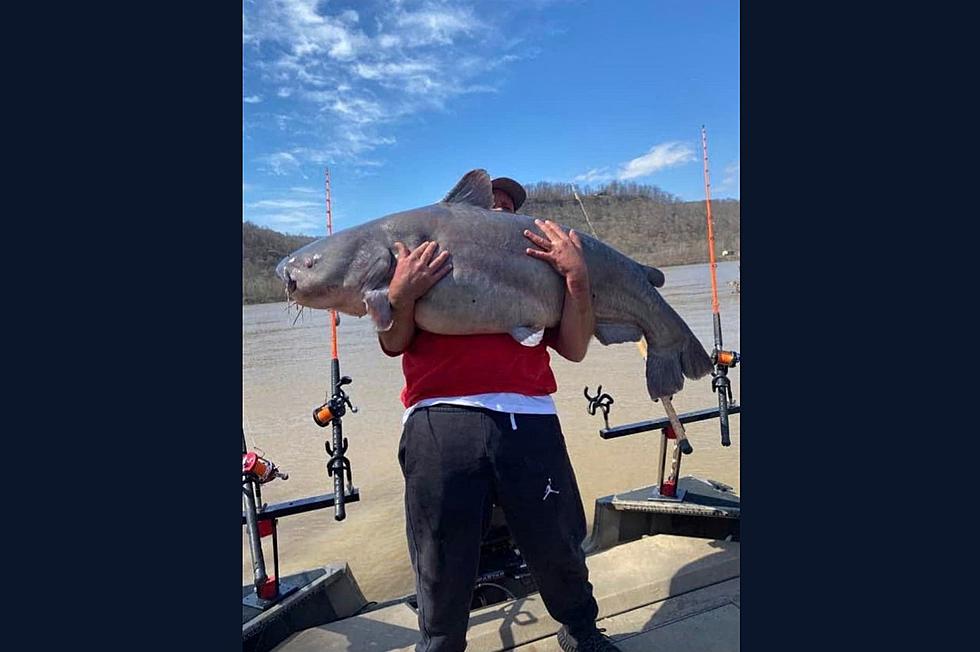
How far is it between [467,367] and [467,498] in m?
0.53

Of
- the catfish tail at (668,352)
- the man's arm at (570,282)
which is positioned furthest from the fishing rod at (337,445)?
the catfish tail at (668,352)

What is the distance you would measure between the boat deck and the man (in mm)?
622

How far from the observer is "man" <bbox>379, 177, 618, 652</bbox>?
7.50ft

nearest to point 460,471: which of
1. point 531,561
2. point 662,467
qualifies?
point 531,561

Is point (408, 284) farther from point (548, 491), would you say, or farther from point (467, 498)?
point (548, 491)

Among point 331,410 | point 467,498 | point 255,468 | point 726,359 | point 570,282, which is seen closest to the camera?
point 467,498

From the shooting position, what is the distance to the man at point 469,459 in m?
2.29

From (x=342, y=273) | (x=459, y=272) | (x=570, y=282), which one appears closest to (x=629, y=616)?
(x=570, y=282)

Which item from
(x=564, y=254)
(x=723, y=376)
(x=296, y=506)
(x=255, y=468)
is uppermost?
(x=564, y=254)

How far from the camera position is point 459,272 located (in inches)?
95.0

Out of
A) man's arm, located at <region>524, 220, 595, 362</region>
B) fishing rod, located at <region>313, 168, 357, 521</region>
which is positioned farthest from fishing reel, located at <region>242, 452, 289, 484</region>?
man's arm, located at <region>524, 220, 595, 362</region>

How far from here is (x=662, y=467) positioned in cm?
433

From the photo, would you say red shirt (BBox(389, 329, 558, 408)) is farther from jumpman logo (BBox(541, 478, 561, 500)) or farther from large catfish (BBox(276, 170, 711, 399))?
jumpman logo (BBox(541, 478, 561, 500))

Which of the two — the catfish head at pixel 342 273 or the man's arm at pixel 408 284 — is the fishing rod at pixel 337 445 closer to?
the catfish head at pixel 342 273
